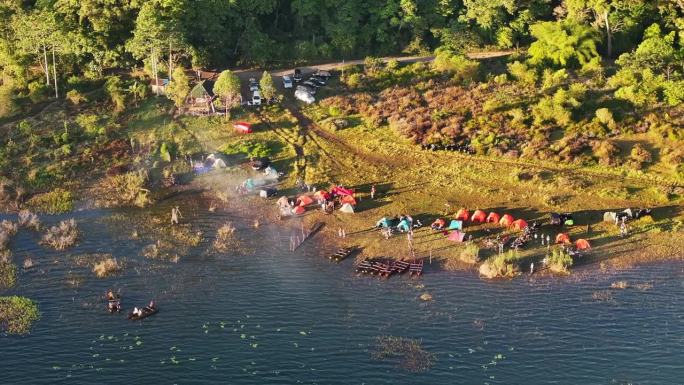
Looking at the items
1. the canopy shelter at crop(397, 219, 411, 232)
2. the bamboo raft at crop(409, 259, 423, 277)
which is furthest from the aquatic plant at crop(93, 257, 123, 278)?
the canopy shelter at crop(397, 219, 411, 232)

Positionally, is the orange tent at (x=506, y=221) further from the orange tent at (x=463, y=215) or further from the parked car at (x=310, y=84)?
the parked car at (x=310, y=84)

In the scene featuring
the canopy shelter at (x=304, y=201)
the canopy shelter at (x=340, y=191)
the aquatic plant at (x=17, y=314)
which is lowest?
the aquatic plant at (x=17, y=314)

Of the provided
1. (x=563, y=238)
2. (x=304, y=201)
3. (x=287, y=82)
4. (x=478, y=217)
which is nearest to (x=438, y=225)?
(x=478, y=217)

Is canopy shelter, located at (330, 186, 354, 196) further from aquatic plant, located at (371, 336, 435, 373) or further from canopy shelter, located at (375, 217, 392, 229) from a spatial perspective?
aquatic plant, located at (371, 336, 435, 373)

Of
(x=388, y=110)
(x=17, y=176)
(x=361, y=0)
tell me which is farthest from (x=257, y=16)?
(x=17, y=176)

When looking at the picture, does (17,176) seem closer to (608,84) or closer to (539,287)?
(539,287)

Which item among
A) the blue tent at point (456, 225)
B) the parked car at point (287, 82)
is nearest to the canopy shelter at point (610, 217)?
the blue tent at point (456, 225)
